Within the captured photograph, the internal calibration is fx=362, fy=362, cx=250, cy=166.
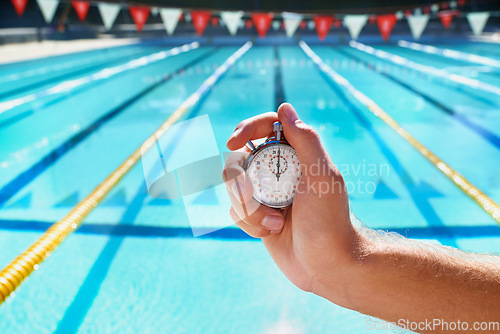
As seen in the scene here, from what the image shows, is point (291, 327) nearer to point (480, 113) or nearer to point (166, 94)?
point (480, 113)

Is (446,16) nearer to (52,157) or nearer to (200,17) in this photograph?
(200,17)

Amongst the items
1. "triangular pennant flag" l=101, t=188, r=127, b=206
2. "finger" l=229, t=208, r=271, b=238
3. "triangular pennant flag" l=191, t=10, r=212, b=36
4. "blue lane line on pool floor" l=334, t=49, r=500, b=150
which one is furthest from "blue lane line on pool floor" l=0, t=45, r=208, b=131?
"blue lane line on pool floor" l=334, t=49, r=500, b=150

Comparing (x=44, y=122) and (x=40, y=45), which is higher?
(x=40, y=45)

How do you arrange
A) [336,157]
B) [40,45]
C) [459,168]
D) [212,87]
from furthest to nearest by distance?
[40,45], [212,87], [336,157], [459,168]

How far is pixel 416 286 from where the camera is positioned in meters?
0.84

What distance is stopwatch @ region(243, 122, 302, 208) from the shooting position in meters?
Result: 0.95

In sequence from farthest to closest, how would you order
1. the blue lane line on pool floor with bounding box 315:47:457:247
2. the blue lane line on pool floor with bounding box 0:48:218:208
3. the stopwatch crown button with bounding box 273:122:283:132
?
the blue lane line on pool floor with bounding box 0:48:218:208 < the blue lane line on pool floor with bounding box 315:47:457:247 < the stopwatch crown button with bounding box 273:122:283:132

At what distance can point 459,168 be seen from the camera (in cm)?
263

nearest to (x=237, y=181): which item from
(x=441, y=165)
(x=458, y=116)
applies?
(x=441, y=165)

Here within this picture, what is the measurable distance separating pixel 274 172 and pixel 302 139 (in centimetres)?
15

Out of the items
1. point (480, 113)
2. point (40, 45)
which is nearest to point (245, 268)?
point (480, 113)

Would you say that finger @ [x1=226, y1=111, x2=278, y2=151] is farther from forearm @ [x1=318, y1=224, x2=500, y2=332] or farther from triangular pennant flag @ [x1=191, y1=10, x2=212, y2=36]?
triangular pennant flag @ [x1=191, y1=10, x2=212, y2=36]

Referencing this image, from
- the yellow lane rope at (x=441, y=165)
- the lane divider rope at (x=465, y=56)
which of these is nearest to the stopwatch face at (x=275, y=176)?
the yellow lane rope at (x=441, y=165)

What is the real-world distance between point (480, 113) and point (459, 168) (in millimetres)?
1873
